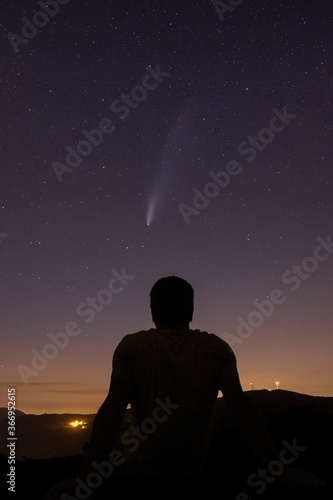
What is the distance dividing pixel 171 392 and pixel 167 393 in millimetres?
26

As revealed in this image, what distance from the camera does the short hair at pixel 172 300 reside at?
9.44ft

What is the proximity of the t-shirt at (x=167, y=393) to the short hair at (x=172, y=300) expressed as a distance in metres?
0.09

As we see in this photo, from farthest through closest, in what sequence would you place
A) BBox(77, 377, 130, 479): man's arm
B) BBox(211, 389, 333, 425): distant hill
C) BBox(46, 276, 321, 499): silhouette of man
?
BBox(211, 389, 333, 425): distant hill < BBox(46, 276, 321, 499): silhouette of man < BBox(77, 377, 130, 479): man's arm

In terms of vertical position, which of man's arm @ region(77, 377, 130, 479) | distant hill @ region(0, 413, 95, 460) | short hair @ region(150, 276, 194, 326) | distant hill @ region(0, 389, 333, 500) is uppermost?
short hair @ region(150, 276, 194, 326)

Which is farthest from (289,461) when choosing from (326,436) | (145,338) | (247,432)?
(145,338)

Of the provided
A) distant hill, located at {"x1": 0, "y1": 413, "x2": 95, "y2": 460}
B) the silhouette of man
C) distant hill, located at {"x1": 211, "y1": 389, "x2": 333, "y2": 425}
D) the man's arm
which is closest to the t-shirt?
the silhouette of man

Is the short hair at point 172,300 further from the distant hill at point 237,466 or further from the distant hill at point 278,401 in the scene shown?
the distant hill at point 278,401

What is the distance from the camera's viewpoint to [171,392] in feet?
9.26

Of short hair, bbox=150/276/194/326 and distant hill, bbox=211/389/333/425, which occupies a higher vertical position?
short hair, bbox=150/276/194/326

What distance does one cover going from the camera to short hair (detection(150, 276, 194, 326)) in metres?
2.88

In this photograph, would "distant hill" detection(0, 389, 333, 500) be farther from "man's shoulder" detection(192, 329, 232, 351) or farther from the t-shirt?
"man's shoulder" detection(192, 329, 232, 351)

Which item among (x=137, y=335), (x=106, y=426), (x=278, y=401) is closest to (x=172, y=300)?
(x=137, y=335)

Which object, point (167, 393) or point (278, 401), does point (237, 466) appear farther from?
point (278, 401)

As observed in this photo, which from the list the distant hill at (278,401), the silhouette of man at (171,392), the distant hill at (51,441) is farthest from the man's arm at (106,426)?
the distant hill at (51,441)
